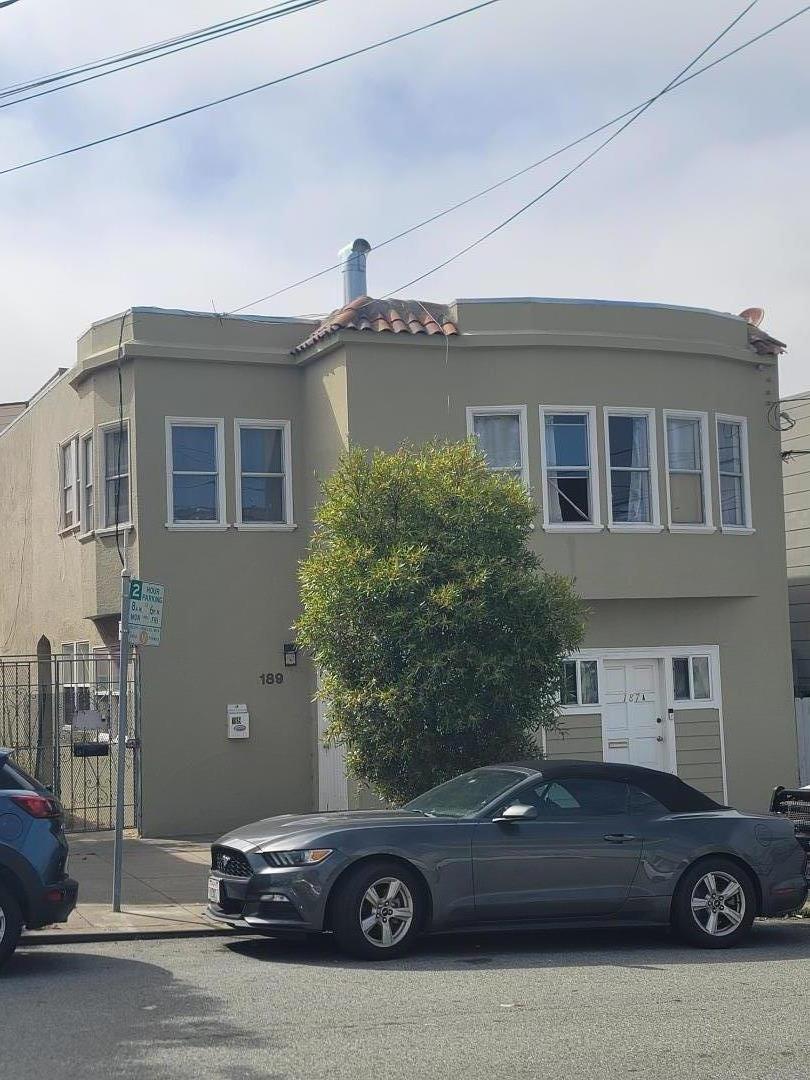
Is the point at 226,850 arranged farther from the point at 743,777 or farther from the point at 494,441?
the point at 743,777

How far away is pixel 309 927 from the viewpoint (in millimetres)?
9711

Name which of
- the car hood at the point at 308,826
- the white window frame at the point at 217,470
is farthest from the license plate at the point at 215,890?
the white window frame at the point at 217,470

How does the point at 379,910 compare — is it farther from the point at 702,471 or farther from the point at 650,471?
the point at 702,471

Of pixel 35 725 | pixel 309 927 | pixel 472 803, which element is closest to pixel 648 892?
pixel 472 803

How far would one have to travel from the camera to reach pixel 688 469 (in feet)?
64.5

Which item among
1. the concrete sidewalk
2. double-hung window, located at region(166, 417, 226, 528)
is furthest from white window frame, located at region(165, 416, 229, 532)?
the concrete sidewalk

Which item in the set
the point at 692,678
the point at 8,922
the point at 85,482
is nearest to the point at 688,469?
the point at 692,678

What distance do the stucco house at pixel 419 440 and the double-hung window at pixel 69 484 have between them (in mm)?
346

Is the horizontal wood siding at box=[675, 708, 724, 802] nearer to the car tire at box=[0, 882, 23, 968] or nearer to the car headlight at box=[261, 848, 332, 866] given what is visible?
the car headlight at box=[261, 848, 332, 866]

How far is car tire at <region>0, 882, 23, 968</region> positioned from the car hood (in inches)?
66.7

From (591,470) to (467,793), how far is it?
344 inches

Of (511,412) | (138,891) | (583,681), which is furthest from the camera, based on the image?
(583,681)

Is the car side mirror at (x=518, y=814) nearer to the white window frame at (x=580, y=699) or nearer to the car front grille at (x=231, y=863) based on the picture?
the car front grille at (x=231, y=863)

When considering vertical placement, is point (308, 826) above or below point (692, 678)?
below
